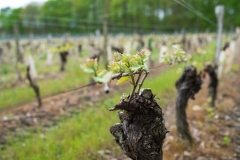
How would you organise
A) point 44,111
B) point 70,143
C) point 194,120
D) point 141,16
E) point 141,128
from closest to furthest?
point 141,128 → point 70,143 → point 194,120 → point 44,111 → point 141,16

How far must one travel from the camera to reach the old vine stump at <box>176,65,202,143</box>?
402 centimetres

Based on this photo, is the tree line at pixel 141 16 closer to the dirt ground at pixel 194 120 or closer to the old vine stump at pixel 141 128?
the dirt ground at pixel 194 120

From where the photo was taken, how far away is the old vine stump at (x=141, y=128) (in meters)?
2.16

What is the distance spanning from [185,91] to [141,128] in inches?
80.4

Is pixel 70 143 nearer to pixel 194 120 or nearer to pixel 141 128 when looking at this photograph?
pixel 141 128

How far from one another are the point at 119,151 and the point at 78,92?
156 inches

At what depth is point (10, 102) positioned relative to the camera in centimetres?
655

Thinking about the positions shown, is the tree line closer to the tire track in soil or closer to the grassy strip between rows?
the tire track in soil

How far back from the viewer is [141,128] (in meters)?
2.20

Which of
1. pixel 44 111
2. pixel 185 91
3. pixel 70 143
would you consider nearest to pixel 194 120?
pixel 185 91

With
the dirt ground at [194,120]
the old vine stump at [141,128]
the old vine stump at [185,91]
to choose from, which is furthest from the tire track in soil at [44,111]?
the old vine stump at [141,128]

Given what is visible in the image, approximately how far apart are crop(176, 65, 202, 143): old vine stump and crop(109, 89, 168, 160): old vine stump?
1865mm

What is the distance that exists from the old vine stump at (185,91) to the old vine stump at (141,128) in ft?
6.12

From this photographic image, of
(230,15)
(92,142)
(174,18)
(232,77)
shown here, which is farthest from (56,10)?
(92,142)
